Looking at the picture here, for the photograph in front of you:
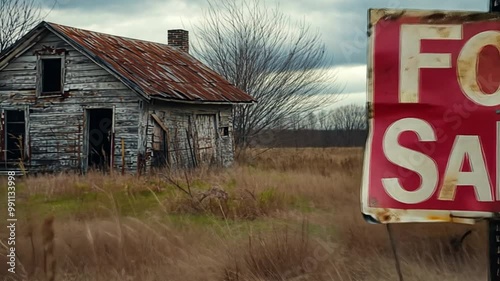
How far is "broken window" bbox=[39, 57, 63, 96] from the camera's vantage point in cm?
1473

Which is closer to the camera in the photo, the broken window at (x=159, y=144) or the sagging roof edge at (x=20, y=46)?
the broken window at (x=159, y=144)

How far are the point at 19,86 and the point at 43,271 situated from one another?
38.8ft

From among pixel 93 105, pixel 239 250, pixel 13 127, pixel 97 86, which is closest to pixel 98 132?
pixel 93 105

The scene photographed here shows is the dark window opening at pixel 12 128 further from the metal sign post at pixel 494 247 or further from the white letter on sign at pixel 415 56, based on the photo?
the metal sign post at pixel 494 247

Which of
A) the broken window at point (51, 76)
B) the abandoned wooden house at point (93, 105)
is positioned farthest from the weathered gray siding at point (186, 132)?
the broken window at point (51, 76)

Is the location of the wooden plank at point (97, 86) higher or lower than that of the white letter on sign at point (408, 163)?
higher

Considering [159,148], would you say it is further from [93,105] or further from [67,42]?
[67,42]

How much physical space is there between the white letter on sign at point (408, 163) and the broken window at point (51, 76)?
13625 mm

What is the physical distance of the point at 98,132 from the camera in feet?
A: 49.3

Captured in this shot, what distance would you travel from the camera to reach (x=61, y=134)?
14617mm

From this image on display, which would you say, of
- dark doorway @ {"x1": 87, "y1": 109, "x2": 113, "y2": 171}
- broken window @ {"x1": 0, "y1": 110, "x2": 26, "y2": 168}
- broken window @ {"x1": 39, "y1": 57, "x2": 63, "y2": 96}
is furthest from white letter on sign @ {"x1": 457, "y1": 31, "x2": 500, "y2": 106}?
broken window @ {"x1": 0, "y1": 110, "x2": 26, "y2": 168}

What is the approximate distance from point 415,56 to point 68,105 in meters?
13.5

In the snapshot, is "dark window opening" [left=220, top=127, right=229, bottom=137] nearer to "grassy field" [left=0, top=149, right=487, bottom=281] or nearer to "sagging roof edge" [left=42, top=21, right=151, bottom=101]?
"sagging roof edge" [left=42, top=21, right=151, bottom=101]

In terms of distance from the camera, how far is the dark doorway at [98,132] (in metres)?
14.8
